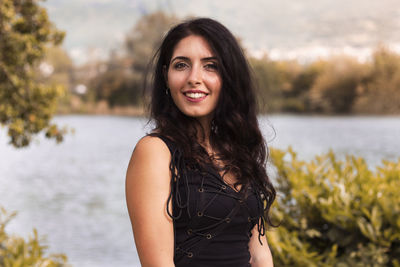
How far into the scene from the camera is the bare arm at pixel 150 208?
1.35 meters

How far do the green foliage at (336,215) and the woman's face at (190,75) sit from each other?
5.13 ft

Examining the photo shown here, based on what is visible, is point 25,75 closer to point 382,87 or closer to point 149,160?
point 149,160

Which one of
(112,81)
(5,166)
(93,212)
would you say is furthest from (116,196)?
(112,81)

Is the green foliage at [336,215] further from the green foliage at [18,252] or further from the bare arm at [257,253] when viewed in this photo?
the green foliage at [18,252]

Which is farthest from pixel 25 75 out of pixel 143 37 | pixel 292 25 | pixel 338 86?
pixel 292 25

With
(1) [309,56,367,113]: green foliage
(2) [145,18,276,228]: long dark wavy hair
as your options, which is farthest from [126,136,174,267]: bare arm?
(1) [309,56,367,113]: green foliage

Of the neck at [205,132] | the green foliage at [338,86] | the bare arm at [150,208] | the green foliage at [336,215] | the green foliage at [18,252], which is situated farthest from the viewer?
the green foliage at [338,86]

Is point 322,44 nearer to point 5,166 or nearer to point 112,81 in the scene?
point 112,81

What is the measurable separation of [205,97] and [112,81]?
33959 millimetres

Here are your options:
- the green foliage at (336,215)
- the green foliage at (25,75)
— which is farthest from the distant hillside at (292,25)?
the green foliage at (336,215)

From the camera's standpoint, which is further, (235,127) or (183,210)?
(235,127)

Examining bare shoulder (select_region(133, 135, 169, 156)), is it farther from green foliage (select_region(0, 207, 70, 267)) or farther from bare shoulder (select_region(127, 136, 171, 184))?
green foliage (select_region(0, 207, 70, 267))

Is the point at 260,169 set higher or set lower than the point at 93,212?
higher

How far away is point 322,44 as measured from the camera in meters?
Answer: 33.6
